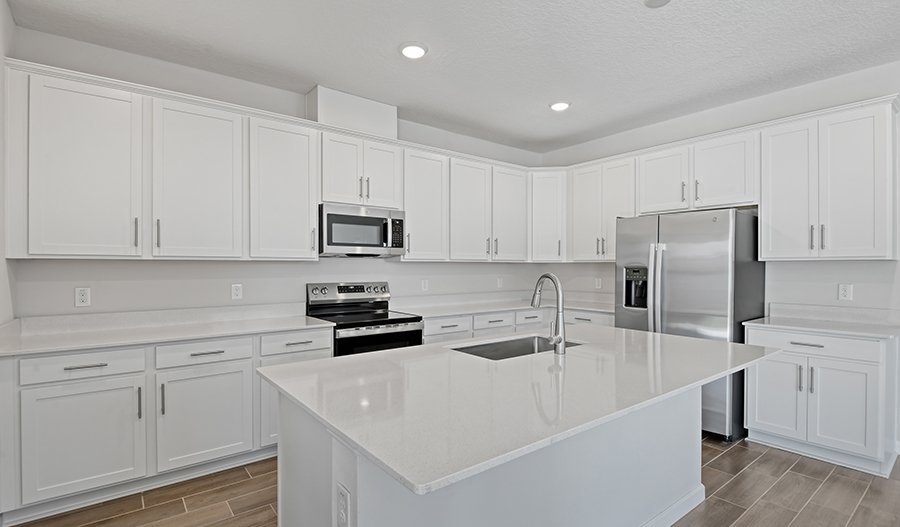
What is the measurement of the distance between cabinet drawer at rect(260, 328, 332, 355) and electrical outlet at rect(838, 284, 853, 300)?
3.71 m

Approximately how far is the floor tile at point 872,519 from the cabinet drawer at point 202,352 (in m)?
3.46

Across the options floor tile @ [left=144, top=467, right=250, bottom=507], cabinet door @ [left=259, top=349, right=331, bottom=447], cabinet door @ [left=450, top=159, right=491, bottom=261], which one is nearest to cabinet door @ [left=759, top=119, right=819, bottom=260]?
cabinet door @ [left=450, top=159, right=491, bottom=261]

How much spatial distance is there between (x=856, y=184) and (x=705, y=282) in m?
1.10

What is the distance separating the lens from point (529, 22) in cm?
252

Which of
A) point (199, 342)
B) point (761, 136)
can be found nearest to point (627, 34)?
point (761, 136)

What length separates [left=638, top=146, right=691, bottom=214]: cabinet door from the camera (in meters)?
3.79

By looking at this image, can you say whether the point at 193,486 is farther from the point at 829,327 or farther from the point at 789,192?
the point at 789,192

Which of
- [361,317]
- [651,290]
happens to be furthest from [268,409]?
[651,290]

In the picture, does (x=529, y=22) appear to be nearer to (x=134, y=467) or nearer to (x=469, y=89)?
(x=469, y=89)

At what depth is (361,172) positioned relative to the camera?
11.8 feet

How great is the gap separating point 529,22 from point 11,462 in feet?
11.5

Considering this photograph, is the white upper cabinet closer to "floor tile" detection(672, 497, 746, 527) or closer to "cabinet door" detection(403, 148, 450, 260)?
"cabinet door" detection(403, 148, 450, 260)

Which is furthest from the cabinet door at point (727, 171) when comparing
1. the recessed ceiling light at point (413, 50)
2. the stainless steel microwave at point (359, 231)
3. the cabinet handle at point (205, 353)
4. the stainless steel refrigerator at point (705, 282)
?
the cabinet handle at point (205, 353)

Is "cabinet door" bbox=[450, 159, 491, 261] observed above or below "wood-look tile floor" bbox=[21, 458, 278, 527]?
above
